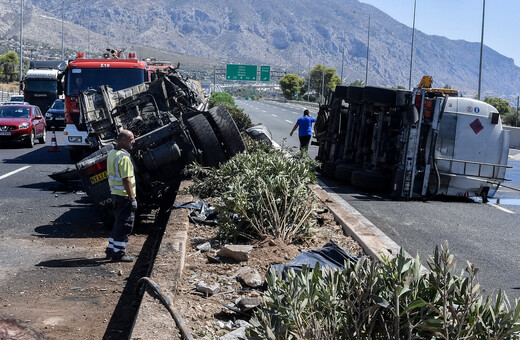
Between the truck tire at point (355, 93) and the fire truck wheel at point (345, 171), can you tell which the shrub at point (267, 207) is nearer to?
the truck tire at point (355, 93)

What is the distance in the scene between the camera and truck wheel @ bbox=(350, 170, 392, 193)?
14.7 m

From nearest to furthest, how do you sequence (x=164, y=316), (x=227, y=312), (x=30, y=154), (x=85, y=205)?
1. (x=164, y=316)
2. (x=227, y=312)
3. (x=85, y=205)
4. (x=30, y=154)

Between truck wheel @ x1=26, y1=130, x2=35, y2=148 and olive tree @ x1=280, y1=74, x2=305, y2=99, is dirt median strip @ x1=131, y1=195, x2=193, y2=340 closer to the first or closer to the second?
truck wheel @ x1=26, y1=130, x2=35, y2=148

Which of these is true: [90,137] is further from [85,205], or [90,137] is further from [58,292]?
[58,292]

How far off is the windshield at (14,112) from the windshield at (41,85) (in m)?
15.1

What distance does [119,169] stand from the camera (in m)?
8.84

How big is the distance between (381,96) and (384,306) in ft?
36.6

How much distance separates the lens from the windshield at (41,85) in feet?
135

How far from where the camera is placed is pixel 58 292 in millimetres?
7250

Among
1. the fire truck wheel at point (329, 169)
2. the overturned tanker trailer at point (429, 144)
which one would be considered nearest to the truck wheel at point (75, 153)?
the fire truck wheel at point (329, 169)

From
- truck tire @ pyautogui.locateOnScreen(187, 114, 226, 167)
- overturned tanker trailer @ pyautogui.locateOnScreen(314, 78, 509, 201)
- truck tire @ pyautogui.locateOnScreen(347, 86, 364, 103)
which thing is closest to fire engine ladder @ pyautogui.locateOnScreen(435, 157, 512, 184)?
overturned tanker trailer @ pyautogui.locateOnScreen(314, 78, 509, 201)

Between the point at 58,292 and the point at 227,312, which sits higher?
the point at 227,312

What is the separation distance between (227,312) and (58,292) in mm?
2356

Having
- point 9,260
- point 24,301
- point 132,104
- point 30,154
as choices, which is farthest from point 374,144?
point 30,154
